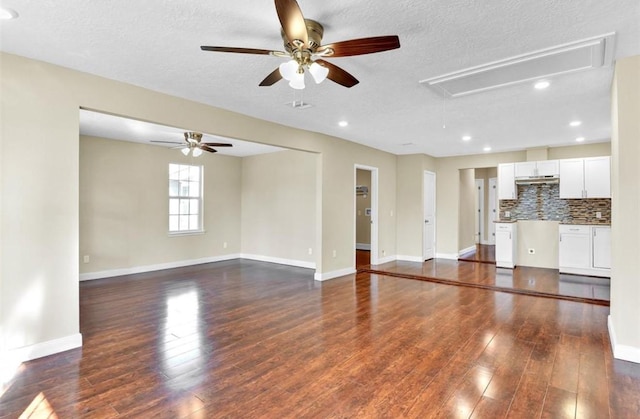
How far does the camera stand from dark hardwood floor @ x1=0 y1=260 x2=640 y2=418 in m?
2.21

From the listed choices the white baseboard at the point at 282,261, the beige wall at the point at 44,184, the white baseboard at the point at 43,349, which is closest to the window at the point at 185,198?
the white baseboard at the point at 282,261

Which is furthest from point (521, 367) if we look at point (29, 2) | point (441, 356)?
point (29, 2)

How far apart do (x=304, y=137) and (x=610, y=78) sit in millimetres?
3836

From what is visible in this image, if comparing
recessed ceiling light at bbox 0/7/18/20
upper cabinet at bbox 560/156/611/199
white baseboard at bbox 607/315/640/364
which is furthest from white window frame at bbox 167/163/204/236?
upper cabinet at bbox 560/156/611/199

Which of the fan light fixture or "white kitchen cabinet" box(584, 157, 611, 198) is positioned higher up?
the fan light fixture

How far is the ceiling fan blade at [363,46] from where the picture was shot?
2.02m

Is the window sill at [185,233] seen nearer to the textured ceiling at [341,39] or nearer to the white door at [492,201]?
the textured ceiling at [341,39]

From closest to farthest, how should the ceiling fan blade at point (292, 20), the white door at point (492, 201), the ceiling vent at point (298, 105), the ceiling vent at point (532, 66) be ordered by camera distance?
the ceiling fan blade at point (292, 20) < the ceiling vent at point (532, 66) < the ceiling vent at point (298, 105) < the white door at point (492, 201)

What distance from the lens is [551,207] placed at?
6.98 meters

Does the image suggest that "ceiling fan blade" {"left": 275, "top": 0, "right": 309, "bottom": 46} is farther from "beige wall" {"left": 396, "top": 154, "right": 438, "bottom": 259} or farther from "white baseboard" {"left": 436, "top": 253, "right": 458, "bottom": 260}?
"white baseboard" {"left": 436, "top": 253, "right": 458, "bottom": 260}

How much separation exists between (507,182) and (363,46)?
6.23 m

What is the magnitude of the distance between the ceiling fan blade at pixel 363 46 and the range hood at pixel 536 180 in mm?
6047

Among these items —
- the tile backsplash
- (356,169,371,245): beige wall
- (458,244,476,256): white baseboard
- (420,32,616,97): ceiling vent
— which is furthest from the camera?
(356,169,371,245): beige wall

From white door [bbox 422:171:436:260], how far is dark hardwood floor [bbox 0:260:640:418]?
3.25 m
